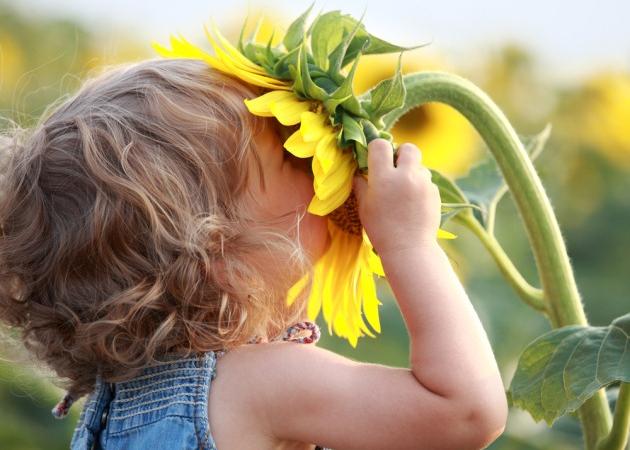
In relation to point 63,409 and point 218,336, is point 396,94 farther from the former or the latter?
point 63,409

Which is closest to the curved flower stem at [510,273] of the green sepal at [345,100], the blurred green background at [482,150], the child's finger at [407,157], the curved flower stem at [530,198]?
the curved flower stem at [530,198]

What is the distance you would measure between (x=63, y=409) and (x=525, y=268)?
72.7 inches

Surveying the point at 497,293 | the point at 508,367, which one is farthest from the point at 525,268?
the point at 508,367

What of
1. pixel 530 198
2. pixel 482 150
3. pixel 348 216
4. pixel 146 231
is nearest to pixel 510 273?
pixel 530 198

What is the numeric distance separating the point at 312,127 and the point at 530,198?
0.31 metres

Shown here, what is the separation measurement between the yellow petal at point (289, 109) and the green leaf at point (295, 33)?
68 mm

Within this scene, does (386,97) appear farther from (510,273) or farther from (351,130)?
(510,273)

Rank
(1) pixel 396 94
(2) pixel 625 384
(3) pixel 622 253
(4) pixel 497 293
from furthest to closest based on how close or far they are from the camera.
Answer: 1. (3) pixel 622 253
2. (4) pixel 497 293
3. (2) pixel 625 384
4. (1) pixel 396 94

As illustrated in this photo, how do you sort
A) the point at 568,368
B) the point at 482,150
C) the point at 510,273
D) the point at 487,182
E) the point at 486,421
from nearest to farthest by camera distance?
1. the point at 486,421
2. the point at 568,368
3. the point at 510,273
4. the point at 487,182
5. the point at 482,150

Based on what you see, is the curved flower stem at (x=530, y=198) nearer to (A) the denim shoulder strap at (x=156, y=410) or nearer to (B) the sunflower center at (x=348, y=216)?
(B) the sunflower center at (x=348, y=216)

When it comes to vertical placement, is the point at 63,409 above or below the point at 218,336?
below

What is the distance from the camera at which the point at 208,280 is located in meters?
1.36

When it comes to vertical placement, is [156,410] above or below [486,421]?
below

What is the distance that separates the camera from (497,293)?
2.96 metres
